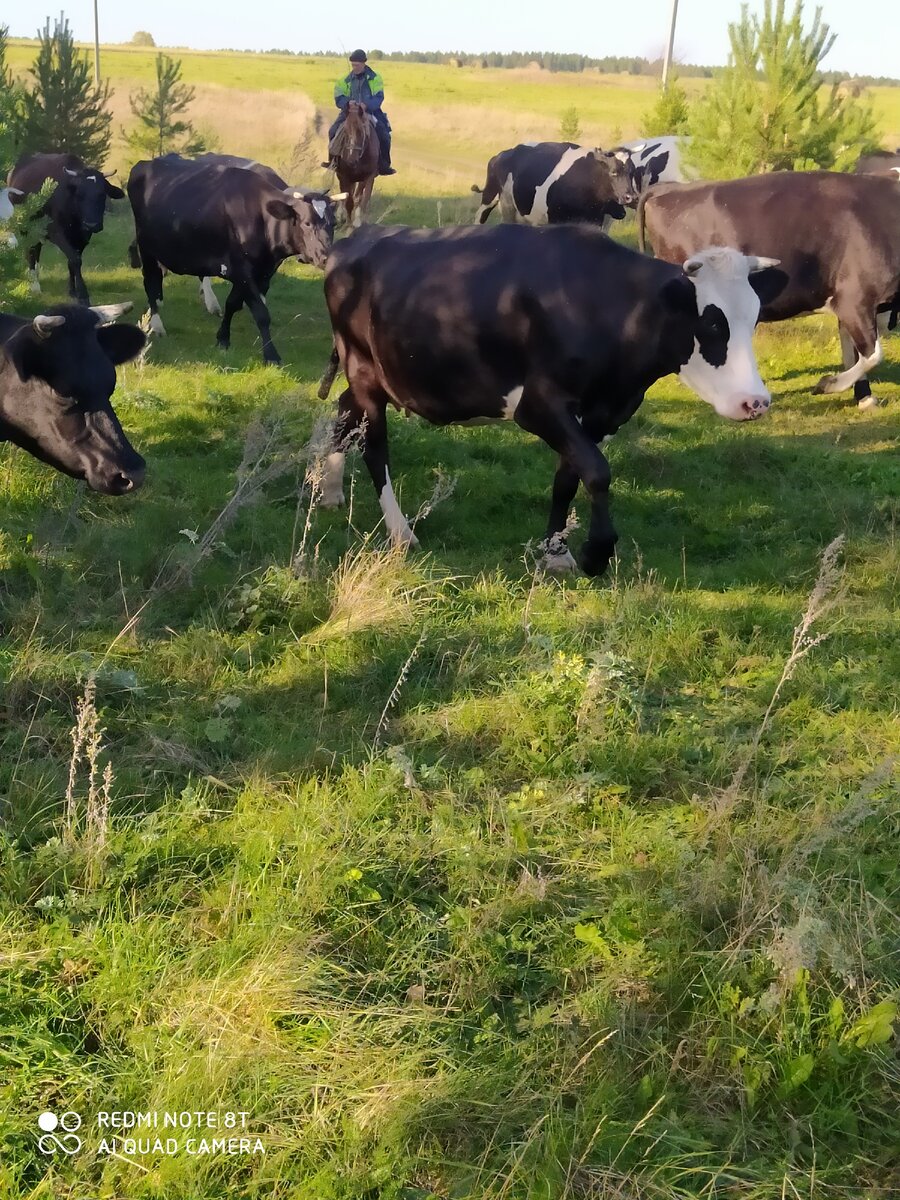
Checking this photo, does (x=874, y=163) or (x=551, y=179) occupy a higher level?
(x=874, y=163)

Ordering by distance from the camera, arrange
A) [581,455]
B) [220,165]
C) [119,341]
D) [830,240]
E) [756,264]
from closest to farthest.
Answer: [119,341], [581,455], [756,264], [830,240], [220,165]

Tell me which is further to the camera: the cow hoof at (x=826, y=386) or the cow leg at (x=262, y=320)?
the cow leg at (x=262, y=320)

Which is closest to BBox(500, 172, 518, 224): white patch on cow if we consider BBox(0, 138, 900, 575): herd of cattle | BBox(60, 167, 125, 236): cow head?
BBox(60, 167, 125, 236): cow head

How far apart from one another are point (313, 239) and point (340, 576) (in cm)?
744

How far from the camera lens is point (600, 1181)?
247cm

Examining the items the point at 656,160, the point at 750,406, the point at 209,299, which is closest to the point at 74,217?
the point at 209,299

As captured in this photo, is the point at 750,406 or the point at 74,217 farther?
the point at 74,217

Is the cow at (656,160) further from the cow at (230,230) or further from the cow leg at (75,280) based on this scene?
the cow leg at (75,280)

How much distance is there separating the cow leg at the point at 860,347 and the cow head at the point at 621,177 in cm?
713

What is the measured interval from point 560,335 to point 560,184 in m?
12.4

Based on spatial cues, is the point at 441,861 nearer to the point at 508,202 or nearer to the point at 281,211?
the point at 281,211

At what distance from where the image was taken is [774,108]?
44.3 ft

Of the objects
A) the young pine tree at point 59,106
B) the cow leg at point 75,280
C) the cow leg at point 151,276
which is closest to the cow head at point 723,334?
the cow leg at point 151,276

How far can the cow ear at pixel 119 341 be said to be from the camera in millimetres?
5816
